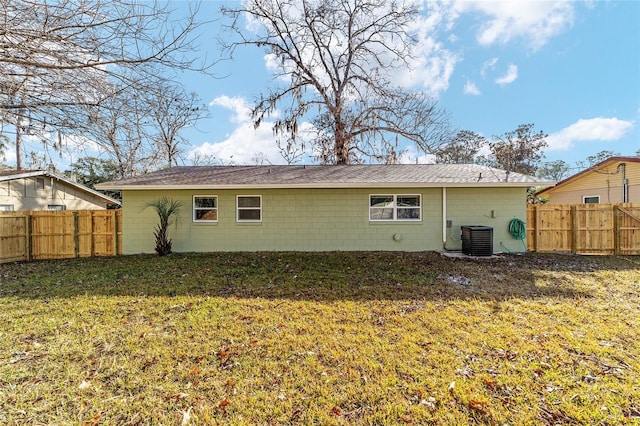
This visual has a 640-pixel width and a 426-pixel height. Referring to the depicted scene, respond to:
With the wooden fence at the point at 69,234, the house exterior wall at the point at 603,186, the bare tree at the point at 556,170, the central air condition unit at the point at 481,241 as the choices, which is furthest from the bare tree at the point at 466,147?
the wooden fence at the point at 69,234

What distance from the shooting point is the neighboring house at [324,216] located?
30.0 ft

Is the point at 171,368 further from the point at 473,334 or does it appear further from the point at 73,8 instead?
the point at 73,8

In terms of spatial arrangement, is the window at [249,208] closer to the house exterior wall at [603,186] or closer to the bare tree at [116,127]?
the bare tree at [116,127]

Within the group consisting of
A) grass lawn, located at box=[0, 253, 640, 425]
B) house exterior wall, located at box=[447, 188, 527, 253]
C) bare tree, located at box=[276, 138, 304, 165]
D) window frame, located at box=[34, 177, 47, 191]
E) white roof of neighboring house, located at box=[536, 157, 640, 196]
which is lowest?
grass lawn, located at box=[0, 253, 640, 425]

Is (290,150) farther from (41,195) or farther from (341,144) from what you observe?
(41,195)

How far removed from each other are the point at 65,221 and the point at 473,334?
12.2 m

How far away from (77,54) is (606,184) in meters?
20.6

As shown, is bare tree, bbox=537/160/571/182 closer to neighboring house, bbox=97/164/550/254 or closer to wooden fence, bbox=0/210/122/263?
neighboring house, bbox=97/164/550/254

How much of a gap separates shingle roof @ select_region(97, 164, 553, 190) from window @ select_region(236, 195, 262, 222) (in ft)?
2.14

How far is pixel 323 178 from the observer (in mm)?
9352

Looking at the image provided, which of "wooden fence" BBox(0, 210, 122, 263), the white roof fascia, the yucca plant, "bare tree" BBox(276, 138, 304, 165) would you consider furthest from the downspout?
"wooden fence" BBox(0, 210, 122, 263)

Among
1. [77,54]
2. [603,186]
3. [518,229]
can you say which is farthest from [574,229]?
[77,54]

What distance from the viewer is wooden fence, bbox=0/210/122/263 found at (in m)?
9.30

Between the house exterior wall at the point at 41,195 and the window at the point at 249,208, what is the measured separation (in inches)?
417
